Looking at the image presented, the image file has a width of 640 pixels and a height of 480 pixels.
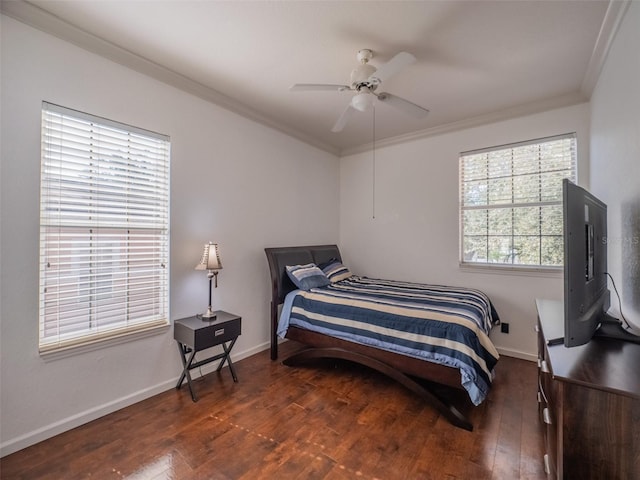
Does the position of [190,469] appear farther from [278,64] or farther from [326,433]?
[278,64]

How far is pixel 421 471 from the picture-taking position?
63.3 inches

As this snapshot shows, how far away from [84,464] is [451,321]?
248 cm

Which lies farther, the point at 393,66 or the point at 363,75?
the point at 363,75

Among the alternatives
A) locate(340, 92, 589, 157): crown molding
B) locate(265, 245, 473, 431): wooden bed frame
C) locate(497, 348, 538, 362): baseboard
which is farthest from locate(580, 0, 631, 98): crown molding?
locate(497, 348, 538, 362): baseboard

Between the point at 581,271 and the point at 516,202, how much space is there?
246 cm

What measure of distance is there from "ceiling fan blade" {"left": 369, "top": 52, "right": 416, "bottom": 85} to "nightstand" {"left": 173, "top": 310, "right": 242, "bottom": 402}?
90.6 inches

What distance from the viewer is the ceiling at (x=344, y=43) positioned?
181cm

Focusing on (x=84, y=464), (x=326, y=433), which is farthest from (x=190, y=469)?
(x=326, y=433)

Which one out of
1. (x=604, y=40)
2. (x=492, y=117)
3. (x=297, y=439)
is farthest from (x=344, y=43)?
(x=297, y=439)

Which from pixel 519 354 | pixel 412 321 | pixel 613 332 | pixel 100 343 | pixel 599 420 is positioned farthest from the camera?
pixel 519 354

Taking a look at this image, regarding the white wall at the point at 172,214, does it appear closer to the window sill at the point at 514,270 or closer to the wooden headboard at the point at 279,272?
the wooden headboard at the point at 279,272

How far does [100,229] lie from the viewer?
7.06ft

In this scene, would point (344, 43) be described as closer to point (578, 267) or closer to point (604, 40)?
point (604, 40)

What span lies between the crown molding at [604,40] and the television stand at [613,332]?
1834mm
